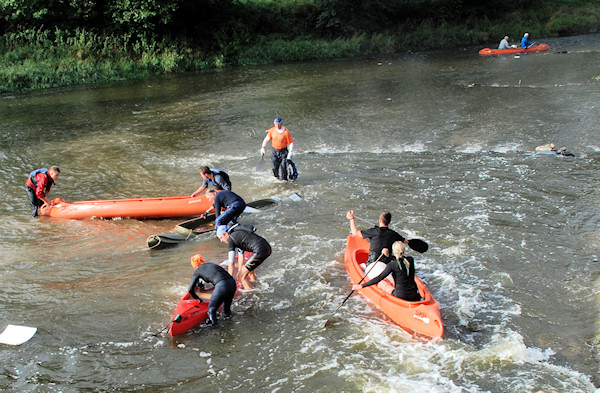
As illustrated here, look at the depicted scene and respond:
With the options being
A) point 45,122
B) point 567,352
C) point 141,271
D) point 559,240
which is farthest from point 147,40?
point 567,352

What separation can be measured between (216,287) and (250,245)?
105 cm

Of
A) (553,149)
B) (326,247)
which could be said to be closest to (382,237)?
(326,247)

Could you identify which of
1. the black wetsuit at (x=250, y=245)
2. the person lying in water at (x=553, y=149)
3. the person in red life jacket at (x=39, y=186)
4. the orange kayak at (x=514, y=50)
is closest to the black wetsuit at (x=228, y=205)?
the black wetsuit at (x=250, y=245)

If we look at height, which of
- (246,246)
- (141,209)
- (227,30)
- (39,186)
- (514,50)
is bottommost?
(141,209)

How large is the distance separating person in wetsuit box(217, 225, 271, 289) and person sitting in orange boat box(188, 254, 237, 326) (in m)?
0.70

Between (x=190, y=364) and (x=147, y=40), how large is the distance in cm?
2729

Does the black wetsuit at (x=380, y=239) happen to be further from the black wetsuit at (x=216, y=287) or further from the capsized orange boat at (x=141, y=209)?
the capsized orange boat at (x=141, y=209)

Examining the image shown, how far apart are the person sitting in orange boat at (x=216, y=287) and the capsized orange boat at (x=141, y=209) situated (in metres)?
3.77

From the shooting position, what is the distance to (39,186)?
11.7 m

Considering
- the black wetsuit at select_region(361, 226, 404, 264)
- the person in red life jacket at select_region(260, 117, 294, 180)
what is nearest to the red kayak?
the black wetsuit at select_region(361, 226, 404, 264)

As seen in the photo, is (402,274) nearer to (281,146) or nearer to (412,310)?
(412,310)

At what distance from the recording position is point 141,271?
9180 mm

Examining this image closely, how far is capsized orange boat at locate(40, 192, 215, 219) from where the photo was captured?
37.8 feet

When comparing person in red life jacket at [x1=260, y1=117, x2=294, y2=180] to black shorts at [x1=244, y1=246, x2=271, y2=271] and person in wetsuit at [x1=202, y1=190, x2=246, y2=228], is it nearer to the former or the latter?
person in wetsuit at [x1=202, y1=190, x2=246, y2=228]
